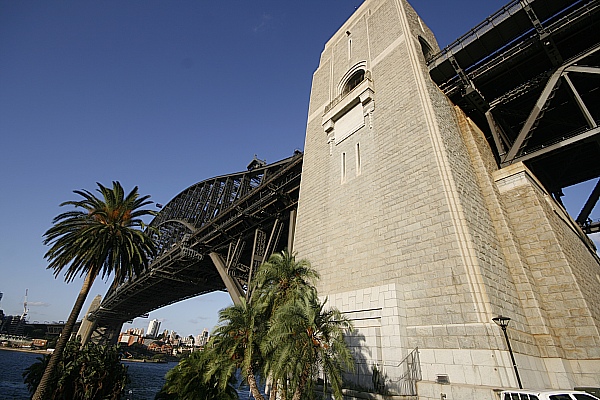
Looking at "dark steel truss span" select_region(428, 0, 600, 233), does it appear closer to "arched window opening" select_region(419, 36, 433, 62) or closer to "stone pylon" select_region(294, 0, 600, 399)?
"stone pylon" select_region(294, 0, 600, 399)

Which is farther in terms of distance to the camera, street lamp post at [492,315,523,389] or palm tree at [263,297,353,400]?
palm tree at [263,297,353,400]

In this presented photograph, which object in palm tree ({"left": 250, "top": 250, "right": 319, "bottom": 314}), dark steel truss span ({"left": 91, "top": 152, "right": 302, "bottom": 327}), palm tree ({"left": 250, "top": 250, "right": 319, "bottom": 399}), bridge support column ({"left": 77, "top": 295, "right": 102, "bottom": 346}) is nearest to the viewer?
palm tree ({"left": 250, "top": 250, "right": 319, "bottom": 399})

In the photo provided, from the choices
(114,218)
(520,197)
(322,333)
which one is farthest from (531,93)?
(114,218)

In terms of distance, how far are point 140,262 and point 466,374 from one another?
69.2ft

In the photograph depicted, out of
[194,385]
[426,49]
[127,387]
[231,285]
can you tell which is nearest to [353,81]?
[426,49]

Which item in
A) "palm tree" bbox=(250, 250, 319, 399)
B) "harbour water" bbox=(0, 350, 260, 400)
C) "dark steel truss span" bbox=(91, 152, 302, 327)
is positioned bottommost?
"harbour water" bbox=(0, 350, 260, 400)

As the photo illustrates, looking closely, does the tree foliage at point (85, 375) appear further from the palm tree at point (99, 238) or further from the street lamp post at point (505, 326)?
the street lamp post at point (505, 326)

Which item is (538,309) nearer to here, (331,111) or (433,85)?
(433,85)

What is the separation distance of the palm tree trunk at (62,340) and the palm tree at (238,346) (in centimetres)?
1134

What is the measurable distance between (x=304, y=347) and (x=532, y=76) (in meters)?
20.0

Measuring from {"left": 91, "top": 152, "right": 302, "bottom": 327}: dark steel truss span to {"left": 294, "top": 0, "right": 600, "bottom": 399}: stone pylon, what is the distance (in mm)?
10264

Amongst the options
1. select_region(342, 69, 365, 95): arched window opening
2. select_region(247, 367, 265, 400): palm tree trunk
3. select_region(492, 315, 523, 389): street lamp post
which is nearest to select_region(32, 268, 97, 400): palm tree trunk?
select_region(247, 367, 265, 400): palm tree trunk

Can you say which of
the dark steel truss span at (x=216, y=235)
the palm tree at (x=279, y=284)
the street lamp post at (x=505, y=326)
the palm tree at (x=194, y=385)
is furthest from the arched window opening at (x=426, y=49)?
the palm tree at (x=194, y=385)

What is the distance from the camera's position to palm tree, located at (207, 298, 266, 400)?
36.9 ft
